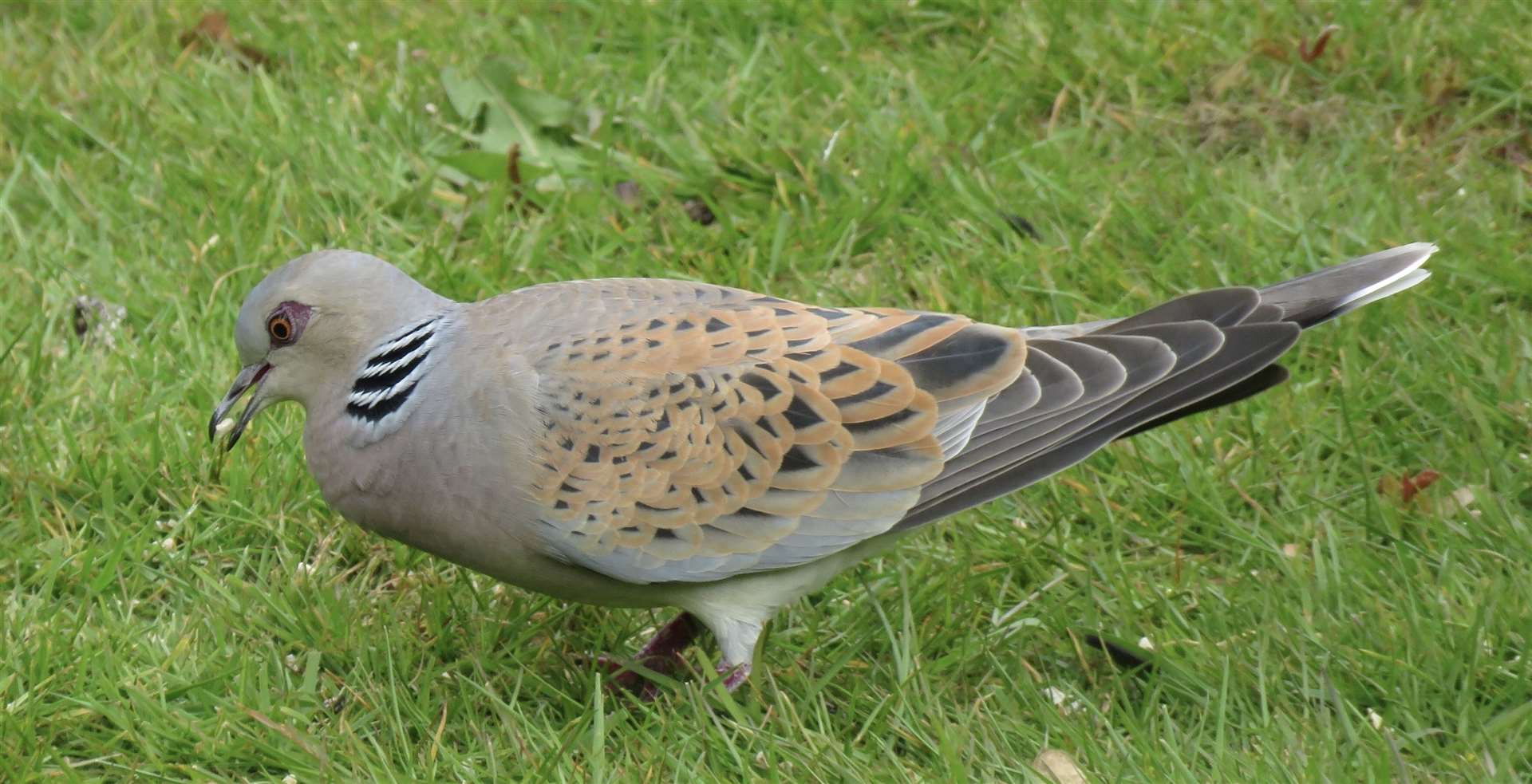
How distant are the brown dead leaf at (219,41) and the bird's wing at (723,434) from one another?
2.87 meters

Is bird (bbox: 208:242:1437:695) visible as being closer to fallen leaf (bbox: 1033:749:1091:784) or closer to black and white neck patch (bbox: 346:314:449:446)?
black and white neck patch (bbox: 346:314:449:446)

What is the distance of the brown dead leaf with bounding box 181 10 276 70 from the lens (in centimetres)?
618

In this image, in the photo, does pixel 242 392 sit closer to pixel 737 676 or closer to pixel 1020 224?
pixel 737 676

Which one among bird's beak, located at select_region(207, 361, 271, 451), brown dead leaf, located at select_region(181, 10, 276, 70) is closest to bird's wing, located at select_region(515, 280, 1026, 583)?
bird's beak, located at select_region(207, 361, 271, 451)

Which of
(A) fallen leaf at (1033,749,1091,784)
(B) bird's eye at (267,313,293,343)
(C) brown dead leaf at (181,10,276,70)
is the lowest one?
(A) fallen leaf at (1033,749,1091,784)

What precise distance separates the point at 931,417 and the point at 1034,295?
1456 mm

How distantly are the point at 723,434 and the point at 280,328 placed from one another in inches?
40.7

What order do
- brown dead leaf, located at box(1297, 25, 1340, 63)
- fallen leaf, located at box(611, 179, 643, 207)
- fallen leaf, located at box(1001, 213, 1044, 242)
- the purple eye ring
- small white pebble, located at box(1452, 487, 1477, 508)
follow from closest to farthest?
the purple eye ring < small white pebble, located at box(1452, 487, 1477, 508) < fallen leaf, located at box(1001, 213, 1044, 242) < fallen leaf, located at box(611, 179, 643, 207) < brown dead leaf, located at box(1297, 25, 1340, 63)

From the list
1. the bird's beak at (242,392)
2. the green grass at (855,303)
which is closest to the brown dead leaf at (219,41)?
the green grass at (855,303)

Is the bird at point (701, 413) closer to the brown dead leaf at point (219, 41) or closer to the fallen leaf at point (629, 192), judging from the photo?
the fallen leaf at point (629, 192)

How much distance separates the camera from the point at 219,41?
6.26 meters

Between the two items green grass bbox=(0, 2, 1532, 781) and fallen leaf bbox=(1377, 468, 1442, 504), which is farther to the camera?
fallen leaf bbox=(1377, 468, 1442, 504)

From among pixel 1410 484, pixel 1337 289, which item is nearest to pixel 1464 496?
pixel 1410 484

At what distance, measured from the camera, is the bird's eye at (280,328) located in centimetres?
383
